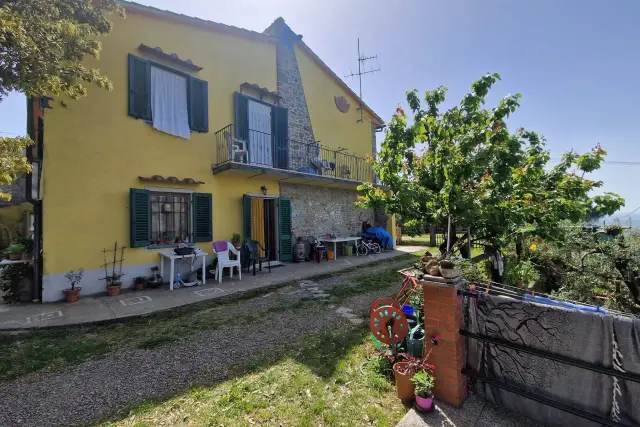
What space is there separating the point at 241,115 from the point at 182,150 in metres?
2.51

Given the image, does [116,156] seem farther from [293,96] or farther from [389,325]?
[389,325]

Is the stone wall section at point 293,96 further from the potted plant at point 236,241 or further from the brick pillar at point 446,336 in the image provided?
the brick pillar at point 446,336

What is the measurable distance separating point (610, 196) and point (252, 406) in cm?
562

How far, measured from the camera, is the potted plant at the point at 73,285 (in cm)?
637

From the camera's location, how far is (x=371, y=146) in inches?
639

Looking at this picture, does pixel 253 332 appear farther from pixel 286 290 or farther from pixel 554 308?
pixel 554 308

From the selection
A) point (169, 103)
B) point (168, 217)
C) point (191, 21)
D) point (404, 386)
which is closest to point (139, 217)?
point (168, 217)

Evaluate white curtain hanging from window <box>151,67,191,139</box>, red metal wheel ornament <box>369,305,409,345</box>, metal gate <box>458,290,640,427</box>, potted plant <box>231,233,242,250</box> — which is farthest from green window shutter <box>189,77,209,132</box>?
metal gate <box>458,290,640,427</box>

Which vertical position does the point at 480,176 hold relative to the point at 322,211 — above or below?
above

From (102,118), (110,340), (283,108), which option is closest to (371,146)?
(283,108)

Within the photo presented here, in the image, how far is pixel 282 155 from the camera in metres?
11.2

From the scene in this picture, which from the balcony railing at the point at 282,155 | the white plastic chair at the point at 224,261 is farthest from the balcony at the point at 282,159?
the white plastic chair at the point at 224,261

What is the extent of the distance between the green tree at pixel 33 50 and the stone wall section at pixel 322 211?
687 cm

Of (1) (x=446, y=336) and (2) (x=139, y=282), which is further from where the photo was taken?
(2) (x=139, y=282)
